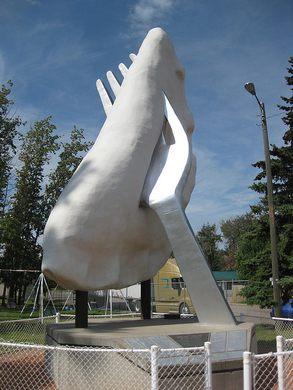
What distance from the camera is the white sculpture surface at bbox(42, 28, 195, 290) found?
860 cm

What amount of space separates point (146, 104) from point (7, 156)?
903 cm

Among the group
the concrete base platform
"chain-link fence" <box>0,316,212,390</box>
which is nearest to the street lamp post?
the concrete base platform

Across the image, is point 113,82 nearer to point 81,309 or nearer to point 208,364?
point 81,309

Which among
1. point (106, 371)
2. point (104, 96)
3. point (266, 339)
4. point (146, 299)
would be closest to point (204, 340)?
point (106, 371)

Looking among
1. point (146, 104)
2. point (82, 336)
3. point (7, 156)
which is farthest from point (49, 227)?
point (7, 156)

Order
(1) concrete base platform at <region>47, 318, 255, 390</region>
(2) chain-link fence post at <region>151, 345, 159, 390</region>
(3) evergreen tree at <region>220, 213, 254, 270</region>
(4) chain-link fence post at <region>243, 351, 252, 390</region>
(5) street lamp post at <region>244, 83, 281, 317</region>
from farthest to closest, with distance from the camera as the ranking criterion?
(3) evergreen tree at <region>220, 213, 254, 270</region>
(5) street lamp post at <region>244, 83, 281, 317</region>
(1) concrete base platform at <region>47, 318, 255, 390</region>
(2) chain-link fence post at <region>151, 345, 159, 390</region>
(4) chain-link fence post at <region>243, 351, 252, 390</region>

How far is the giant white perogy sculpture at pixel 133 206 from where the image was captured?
8.65 meters

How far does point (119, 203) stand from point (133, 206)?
40cm

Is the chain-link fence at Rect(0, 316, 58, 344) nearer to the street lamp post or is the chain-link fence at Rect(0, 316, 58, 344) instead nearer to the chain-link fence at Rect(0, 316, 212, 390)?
the chain-link fence at Rect(0, 316, 212, 390)

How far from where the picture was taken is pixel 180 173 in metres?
9.70

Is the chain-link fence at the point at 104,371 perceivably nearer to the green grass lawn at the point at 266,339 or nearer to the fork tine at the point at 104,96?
the green grass lawn at the point at 266,339

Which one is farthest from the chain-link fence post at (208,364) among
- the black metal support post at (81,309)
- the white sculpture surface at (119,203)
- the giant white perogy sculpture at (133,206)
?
the black metal support post at (81,309)

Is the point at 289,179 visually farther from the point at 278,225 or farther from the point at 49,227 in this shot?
the point at 49,227

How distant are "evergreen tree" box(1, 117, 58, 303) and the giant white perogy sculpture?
64.9 feet
